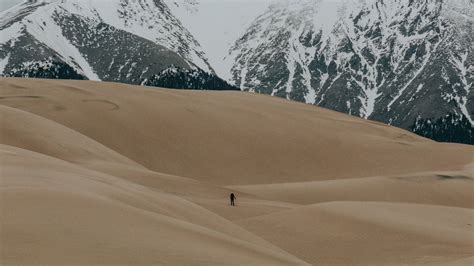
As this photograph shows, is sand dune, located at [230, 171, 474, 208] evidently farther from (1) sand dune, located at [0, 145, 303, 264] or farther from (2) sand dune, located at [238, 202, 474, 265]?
(1) sand dune, located at [0, 145, 303, 264]

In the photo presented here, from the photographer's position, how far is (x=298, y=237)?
70.7 feet

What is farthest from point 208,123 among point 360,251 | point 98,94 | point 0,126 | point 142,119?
point 360,251

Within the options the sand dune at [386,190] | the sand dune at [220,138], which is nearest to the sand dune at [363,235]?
the sand dune at [386,190]

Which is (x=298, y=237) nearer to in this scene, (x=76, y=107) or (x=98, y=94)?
(x=76, y=107)

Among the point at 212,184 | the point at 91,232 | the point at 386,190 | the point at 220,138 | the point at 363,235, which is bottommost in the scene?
the point at 363,235

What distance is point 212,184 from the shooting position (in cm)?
3425

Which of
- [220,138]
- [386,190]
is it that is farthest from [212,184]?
[220,138]

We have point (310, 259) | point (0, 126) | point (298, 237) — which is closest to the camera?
point (310, 259)

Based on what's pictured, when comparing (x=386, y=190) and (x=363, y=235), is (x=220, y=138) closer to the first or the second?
(x=386, y=190)

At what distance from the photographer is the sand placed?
12.5 meters

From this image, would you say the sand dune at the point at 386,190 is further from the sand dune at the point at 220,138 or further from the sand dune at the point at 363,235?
the sand dune at the point at 220,138

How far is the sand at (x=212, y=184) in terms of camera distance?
1251 centimetres

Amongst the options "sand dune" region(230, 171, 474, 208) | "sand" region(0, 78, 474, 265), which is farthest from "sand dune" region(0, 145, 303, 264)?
"sand dune" region(230, 171, 474, 208)

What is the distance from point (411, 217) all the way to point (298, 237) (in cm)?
561
